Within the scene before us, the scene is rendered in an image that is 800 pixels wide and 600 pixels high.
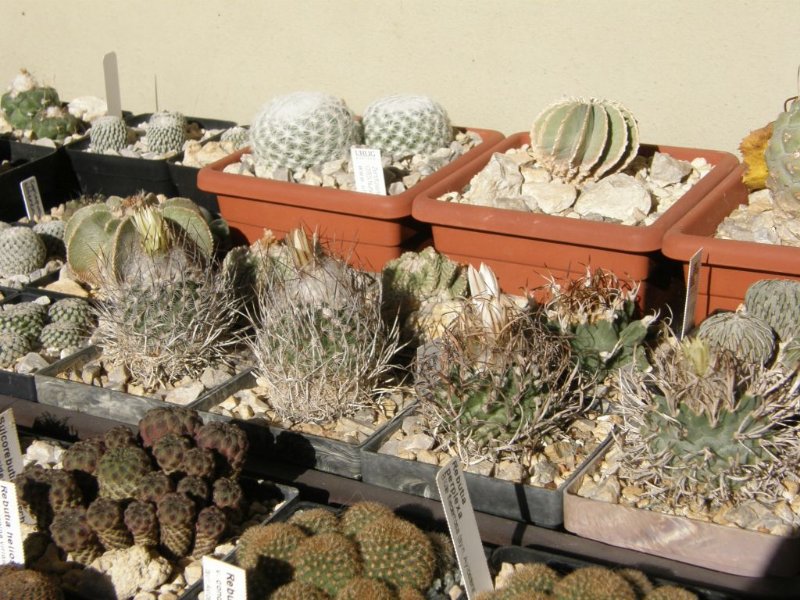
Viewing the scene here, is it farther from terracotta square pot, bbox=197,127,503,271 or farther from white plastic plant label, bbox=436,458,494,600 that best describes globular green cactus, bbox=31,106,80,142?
white plastic plant label, bbox=436,458,494,600

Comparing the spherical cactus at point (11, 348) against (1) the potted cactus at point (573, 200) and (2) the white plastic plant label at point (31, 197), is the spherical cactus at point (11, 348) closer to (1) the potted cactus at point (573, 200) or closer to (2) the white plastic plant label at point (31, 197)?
(2) the white plastic plant label at point (31, 197)

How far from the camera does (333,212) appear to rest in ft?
10.3

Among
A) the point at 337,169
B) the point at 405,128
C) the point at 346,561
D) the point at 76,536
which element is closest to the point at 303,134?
the point at 337,169

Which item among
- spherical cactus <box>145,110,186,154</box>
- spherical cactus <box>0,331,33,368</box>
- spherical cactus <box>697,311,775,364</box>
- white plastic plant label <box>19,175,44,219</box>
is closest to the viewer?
spherical cactus <box>697,311,775,364</box>

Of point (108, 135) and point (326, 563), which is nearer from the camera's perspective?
point (326, 563)

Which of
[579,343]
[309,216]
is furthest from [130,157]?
[579,343]

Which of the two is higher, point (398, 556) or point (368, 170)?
point (368, 170)

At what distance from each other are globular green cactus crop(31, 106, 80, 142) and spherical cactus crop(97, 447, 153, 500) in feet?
9.72

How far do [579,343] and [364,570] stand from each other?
90cm

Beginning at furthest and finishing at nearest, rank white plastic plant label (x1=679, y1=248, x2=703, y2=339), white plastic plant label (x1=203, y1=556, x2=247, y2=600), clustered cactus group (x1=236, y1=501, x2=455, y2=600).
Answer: white plastic plant label (x1=679, y1=248, x2=703, y2=339), clustered cactus group (x1=236, y1=501, x2=455, y2=600), white plastic plant label (x1=203, y1=556, x2=247, y2=600)

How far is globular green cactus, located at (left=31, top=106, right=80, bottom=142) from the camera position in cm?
467

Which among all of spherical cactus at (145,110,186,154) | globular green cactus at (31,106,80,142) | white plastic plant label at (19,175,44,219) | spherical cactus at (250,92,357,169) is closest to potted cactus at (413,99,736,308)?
spherical cactus at (250,92,357,169)

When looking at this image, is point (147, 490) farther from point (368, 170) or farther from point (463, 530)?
point (368, 170)

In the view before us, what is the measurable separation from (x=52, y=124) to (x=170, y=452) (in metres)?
3.02
